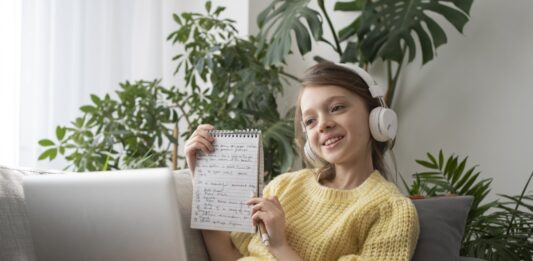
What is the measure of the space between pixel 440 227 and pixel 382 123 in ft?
0.77

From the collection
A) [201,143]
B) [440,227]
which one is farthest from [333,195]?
[201,143]

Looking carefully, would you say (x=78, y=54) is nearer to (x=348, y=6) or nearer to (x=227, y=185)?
(x=348, y=6)

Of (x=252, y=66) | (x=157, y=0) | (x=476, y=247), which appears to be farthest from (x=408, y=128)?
(x=157, y=0)

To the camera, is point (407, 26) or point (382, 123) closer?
Answer: point (382, 123)

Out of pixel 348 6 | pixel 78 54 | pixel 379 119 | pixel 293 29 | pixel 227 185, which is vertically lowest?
pixel 227 185

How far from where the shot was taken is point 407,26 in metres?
2.48

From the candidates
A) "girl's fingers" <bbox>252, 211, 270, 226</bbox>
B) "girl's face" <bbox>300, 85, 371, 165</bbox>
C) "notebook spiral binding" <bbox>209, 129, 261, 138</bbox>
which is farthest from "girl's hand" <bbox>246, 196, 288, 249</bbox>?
"girl's face" <bbox>300, 85, 371, 165</bbox>

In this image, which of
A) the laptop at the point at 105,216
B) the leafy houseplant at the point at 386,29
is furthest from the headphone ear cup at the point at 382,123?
the leafy houseplant at the point at 386,29

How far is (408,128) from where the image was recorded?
2.81 meters

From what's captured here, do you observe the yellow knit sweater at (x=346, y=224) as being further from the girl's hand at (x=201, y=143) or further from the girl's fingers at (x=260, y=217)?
the girl's hand at (x=201, y=143)

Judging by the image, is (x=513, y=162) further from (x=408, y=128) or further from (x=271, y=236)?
(x=271, y=236)

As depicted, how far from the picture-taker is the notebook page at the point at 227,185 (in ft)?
3.82

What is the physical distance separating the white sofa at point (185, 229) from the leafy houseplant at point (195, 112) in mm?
1117

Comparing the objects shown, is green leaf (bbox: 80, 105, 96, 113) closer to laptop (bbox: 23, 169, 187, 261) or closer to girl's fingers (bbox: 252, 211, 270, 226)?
laptop (bbox: 23, 169, 187, 261)
